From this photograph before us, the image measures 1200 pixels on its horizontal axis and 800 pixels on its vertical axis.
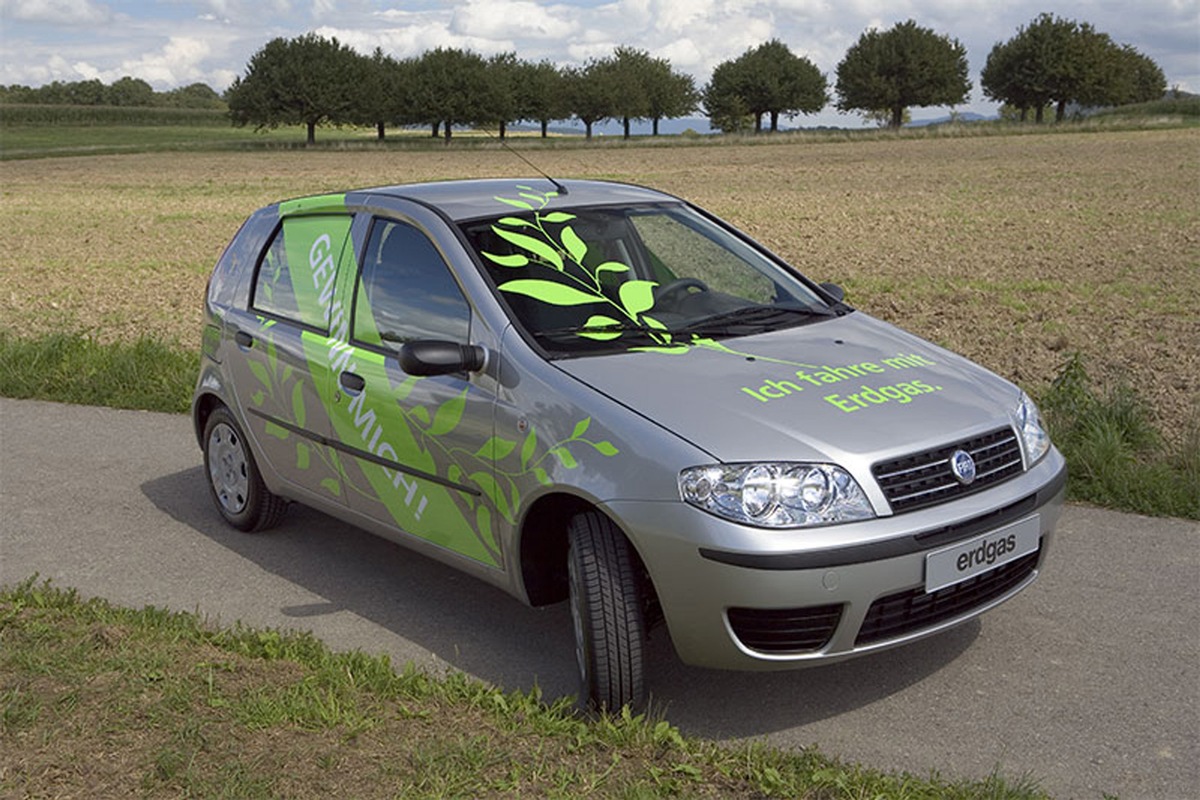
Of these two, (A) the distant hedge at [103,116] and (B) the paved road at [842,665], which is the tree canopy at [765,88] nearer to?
(A) the distant hedge at [103,116]

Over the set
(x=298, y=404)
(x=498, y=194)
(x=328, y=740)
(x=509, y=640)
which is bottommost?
(x=509, y=640)

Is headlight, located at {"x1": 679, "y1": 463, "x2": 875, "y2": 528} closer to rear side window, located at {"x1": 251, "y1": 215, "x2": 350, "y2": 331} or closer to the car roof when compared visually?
the car roof

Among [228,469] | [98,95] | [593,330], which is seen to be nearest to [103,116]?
[98,95]

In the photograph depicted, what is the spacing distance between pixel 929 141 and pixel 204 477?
68683 mm

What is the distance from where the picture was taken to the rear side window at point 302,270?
5.62 m

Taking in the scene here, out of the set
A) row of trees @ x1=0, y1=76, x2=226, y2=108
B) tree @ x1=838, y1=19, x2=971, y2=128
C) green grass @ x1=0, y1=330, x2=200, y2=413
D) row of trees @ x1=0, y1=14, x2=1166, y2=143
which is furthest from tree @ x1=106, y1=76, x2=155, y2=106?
green grass @ x1=0, y1=330, x2=200, y2=413

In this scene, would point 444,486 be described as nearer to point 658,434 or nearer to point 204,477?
point 658,434

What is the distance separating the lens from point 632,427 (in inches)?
159

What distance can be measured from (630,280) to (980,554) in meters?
1.80

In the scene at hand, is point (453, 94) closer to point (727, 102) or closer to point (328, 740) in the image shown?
point (727, 102)

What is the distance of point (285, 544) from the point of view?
6340 millimetres

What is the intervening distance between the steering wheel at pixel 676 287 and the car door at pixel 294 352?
4.50 feet

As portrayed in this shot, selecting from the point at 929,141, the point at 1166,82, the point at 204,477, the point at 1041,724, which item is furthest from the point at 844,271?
A: the point at 1166,82

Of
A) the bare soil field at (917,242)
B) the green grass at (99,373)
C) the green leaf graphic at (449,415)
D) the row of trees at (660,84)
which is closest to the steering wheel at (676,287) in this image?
the green leaf graphic at (449,415)
